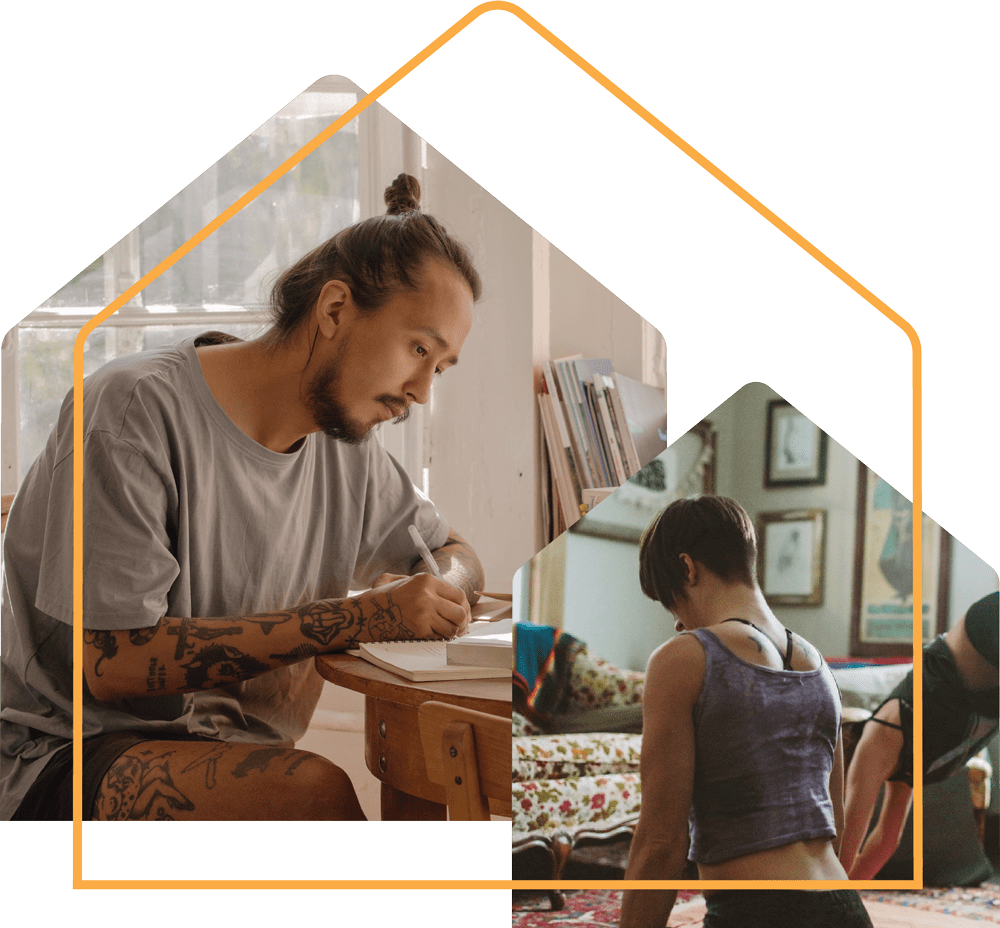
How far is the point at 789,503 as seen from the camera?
1.07 m

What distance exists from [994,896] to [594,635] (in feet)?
1.66

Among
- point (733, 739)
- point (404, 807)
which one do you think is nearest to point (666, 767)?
point (733, 739)

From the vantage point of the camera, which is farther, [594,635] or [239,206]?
[239,206]

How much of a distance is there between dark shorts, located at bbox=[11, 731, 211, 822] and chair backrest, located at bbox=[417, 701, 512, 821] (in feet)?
1.50

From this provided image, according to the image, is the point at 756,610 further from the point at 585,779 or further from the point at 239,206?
the point at 239,206

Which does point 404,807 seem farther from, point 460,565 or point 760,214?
point 760,214

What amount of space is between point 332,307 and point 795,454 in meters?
0.66

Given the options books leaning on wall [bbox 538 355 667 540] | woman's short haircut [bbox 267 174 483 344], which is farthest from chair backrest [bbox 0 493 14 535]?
books leaning on wall [bbox 538 355 667 540]

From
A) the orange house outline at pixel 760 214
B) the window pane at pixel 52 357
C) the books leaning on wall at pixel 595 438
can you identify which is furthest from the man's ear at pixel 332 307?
the books leaning on wall at pixel 595 438

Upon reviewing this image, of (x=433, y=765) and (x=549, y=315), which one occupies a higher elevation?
(x=549, y=315)

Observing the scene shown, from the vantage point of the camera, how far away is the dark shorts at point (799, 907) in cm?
108

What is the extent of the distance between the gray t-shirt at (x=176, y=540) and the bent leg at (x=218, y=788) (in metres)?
0.09

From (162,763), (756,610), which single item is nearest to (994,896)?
(756,610)

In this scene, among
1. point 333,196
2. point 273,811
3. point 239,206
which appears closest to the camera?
point 239,206
